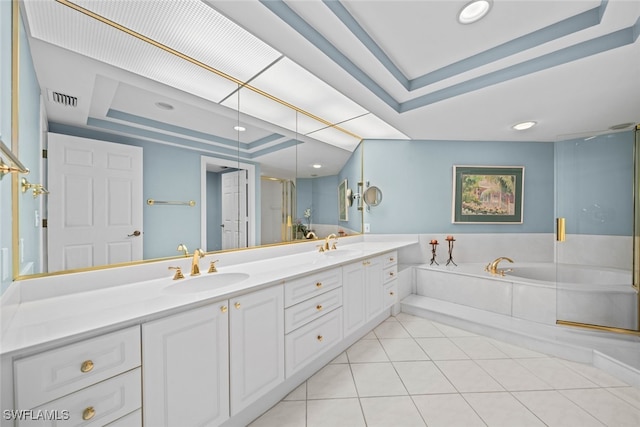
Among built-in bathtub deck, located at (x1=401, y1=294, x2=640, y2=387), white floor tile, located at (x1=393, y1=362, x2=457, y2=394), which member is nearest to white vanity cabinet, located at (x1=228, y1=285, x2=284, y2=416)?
white floor tile, located at (x1=393, y1=362, x2=457, y2=394)

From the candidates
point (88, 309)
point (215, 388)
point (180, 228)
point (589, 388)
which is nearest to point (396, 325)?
point (589, 388)

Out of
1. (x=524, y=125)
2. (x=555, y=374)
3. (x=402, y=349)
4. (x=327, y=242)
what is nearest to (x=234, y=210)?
(x=327, y=242)

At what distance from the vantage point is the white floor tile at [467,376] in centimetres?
173

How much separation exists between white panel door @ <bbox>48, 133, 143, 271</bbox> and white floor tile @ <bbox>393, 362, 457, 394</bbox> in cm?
198

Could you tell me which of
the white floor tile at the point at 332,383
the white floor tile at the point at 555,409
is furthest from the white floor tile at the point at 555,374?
the white floor tile at the point at 332,383

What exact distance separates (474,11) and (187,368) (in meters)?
2.46

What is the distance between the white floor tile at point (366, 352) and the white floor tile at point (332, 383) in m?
0.16

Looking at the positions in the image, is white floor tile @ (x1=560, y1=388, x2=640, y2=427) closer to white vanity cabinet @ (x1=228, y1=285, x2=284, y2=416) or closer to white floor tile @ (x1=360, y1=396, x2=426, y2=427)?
white floor tile @ (x1=360, y1=396, x2=426, y2=427)

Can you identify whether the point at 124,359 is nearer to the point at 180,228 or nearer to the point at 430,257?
the point at 180,228

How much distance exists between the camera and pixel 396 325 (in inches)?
106

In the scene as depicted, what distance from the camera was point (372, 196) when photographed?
3.37m

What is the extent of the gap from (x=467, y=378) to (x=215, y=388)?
1764 millimetres

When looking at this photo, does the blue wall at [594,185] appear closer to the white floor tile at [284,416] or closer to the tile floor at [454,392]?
the tile floor at [454,392]

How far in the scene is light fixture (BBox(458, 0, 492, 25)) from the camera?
4.63 feet
